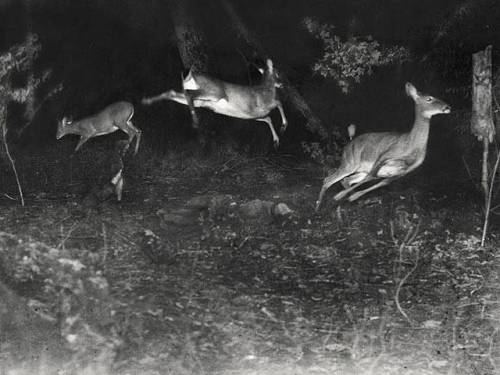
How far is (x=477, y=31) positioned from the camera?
4383mm

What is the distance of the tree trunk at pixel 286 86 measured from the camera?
4.46 m

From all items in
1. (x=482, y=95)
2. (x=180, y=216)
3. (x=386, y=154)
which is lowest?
(x=180, y=216)

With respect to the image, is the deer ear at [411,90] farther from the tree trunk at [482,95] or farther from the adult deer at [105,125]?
the adult deer at [105,125]

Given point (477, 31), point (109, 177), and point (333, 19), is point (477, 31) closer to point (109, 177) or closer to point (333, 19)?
point (333, 19)

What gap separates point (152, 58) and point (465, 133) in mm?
2179

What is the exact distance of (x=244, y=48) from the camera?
4559 mm

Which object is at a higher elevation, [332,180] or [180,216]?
[332,180]

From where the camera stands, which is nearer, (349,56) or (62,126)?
(349,56)

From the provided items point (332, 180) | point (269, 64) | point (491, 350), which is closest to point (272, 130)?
point (269, 64)

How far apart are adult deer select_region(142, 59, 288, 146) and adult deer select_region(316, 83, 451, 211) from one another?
523mm

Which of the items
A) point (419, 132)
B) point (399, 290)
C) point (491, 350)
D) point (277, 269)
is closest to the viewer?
point (491, 350)

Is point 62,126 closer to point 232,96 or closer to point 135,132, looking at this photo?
point 135,132

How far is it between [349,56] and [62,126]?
6.75 feet

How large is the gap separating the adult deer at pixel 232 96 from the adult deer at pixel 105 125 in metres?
0.17
